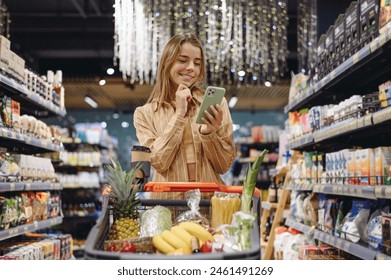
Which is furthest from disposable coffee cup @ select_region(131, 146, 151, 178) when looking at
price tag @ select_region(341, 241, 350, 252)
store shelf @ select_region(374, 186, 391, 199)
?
price tag @ select_region(341, 241, 350, 252)

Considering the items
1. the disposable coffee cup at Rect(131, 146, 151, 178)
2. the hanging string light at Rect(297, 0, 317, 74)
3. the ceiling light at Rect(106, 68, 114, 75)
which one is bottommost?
A: the disposable coffee cup at Rect(131, 146, 151, 178)

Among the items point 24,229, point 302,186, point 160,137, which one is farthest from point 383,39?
point 24,229

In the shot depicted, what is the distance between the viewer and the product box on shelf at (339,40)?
3230 millimetres

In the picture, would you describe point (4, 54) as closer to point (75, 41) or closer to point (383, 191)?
point (383, 191)

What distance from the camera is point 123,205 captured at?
5.74 ft

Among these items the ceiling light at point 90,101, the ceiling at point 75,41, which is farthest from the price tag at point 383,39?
the ceiling light at point 90,101

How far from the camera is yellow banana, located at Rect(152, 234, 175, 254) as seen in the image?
4.79 feet

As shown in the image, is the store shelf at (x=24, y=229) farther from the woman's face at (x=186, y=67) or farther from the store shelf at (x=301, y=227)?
the store shelf at (x=301, y=227)

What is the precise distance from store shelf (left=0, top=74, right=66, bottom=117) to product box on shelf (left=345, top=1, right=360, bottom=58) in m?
1.99

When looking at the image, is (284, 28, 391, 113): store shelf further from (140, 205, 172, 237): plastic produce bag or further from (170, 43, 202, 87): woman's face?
(140, 205, 172, 237): plastic produce bag

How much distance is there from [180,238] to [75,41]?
895 cm

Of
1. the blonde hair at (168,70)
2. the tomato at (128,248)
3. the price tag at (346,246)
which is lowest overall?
the price tag at (346,246)

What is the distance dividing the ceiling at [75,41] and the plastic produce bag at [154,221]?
21.7ft
